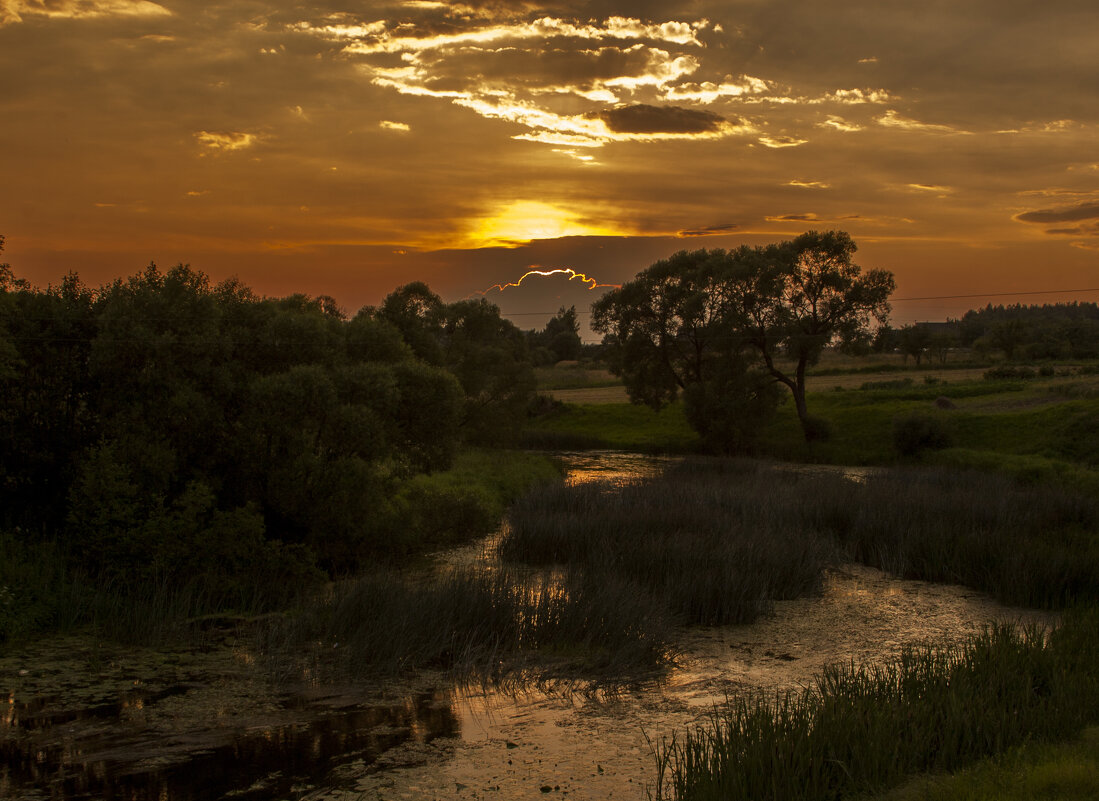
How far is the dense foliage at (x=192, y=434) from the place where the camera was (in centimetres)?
1527

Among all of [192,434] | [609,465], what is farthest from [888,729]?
[609,465]

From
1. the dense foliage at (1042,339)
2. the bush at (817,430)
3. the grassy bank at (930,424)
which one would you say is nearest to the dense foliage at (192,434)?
the grassy bank at (930,424)

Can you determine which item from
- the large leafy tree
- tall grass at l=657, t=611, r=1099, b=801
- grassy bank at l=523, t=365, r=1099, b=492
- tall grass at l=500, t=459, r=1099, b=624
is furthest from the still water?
the large leafy tree

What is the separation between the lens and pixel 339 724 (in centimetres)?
966

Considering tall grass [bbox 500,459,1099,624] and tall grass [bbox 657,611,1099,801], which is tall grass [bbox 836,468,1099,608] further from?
tall grass [bbox 657,611,1099,801]

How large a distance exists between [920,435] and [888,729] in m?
34.6

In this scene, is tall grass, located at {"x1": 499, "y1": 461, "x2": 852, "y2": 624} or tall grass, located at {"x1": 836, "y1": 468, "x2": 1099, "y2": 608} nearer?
tall grass, located at {"x1": 499, "y1": 461, "x2": 852, "y2": 624}

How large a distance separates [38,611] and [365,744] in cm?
727

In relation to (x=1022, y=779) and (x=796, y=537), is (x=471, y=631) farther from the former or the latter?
(x=796, y=537)

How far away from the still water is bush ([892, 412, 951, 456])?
27453 millimetres

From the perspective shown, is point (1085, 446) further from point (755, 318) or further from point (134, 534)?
point (134, 534)

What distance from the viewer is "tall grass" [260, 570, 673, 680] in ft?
37.8

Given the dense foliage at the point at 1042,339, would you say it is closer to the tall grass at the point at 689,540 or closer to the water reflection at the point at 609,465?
the water reflection at the point at 609,465

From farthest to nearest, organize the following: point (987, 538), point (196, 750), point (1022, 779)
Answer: point (987, 538) → point (196, 750) → point (1022, 779)
